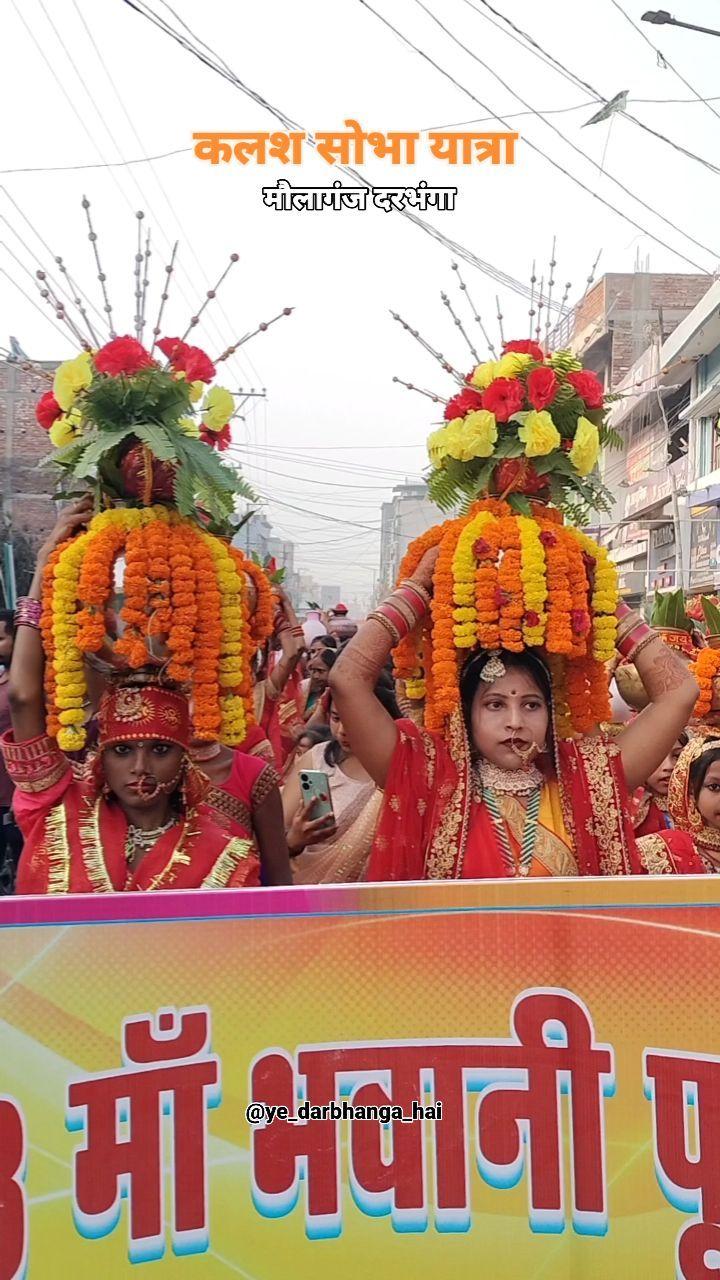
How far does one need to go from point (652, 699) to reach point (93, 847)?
156 cm

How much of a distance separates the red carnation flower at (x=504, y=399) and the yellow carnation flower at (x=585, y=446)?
0.58 feet

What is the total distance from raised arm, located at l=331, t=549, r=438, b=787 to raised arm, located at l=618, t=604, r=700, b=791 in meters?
0.61

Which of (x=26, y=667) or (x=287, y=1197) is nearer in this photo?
(x=287, y=1197)

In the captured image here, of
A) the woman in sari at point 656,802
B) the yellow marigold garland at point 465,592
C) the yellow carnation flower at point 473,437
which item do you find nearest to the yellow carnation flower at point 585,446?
the yellow carnation flower at point 473,437

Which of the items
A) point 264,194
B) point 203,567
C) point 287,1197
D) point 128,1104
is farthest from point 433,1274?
point 264,194

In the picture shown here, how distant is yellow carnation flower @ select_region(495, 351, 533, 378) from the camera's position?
3008 millimetres

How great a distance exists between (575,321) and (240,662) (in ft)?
5.33

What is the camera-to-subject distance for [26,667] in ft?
8.67

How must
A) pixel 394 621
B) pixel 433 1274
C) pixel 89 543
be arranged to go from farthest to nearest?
pixel 394 621 → pixel 89 543 → pixel 433 1274

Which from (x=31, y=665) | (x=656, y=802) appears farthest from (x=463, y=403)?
(x=656, y=802)

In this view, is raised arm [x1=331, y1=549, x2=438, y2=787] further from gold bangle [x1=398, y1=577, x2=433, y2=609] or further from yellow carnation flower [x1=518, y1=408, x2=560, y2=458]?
yellow carnation flower [x1=518, y1=408, x2=560, y2=458]

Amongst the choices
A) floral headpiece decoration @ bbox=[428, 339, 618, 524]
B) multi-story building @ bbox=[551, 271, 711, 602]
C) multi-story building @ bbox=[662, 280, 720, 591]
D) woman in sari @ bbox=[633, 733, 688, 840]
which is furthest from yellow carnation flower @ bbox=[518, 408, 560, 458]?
multi-story building @ bbox=[551, 271, 711, 602]

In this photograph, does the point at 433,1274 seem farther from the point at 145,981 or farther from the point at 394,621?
the point at 394,621

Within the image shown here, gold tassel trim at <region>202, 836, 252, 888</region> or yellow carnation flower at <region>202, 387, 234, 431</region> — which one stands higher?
yellow carnation flower at <region>202, 387, 234, 431</region>
